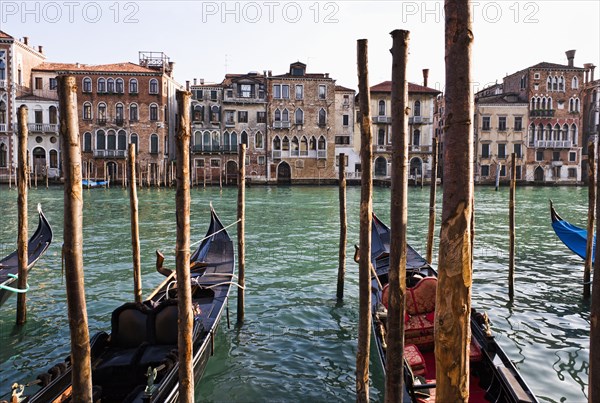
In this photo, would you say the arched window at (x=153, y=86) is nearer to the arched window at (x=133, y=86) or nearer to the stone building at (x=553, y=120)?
the arched window at (x=133, y=86)

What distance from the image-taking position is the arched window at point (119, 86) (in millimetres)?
29281

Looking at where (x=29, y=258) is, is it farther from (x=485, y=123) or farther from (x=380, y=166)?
(x=485, y=123)

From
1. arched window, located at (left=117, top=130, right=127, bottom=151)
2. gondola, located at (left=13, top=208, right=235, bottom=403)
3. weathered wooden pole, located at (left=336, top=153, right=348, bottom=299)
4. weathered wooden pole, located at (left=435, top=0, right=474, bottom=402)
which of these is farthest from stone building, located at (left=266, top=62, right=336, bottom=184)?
weathered wooden pole, located at (left=435, top=0, right=474, bottom=402)

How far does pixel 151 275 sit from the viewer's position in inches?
321

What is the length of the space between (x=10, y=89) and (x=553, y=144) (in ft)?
111

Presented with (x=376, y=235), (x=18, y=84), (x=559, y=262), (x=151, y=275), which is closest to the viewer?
(x=376, y=235)

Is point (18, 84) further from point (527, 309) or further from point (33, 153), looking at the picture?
point (527, 309)

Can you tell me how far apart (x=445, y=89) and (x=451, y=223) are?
1.52 ft

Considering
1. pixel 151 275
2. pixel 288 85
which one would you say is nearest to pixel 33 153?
pixel 288 85

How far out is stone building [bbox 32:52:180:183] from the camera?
29.1 m

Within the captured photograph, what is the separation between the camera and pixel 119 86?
29.3 m

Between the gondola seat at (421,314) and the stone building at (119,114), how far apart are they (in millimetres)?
26195

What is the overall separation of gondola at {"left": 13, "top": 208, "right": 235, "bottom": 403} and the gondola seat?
1.83m

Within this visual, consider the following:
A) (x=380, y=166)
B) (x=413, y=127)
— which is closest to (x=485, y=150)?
(x=413, y=127)
